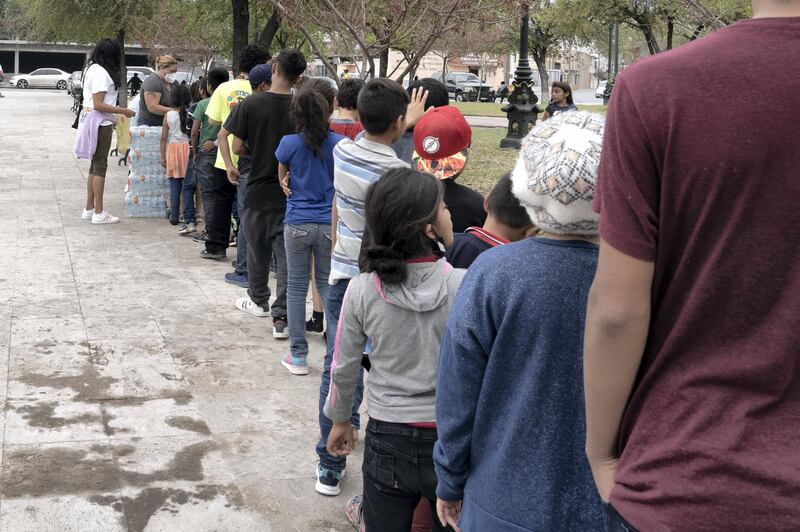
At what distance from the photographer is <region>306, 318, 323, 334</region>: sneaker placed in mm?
6766

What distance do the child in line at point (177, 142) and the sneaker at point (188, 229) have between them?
0.05 m

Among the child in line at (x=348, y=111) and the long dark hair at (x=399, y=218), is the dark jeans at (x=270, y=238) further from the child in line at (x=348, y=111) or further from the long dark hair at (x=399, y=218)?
the long dark hair at (x=399, y=218)

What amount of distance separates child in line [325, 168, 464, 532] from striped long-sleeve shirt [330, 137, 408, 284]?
1.13m

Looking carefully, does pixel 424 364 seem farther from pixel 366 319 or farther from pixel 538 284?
pixel 538 284

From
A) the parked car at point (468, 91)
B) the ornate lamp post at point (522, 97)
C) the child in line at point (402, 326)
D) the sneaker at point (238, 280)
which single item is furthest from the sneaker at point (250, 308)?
the parked car at point (468, 91)

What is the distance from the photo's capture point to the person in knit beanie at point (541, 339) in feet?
6.61

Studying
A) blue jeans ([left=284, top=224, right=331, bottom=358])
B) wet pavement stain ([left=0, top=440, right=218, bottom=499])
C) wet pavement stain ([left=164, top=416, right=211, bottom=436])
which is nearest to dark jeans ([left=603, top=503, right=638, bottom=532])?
wet pavement stain ([left=0, top=440, right=218, bottom=499])

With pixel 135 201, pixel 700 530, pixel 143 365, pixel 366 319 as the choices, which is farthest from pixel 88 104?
pixel 700 530

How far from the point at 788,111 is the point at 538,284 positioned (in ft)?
2.31

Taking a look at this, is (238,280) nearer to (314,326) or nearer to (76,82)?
(314,326)

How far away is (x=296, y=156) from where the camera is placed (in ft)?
18.5

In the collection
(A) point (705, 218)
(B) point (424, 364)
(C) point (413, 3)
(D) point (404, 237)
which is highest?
(C) point (413, 3)

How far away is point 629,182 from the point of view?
1.57 meters

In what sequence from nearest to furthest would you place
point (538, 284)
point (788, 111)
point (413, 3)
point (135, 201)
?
point (788, 111) < point (538, 284) < point (413, 3) < point (135, 201)
